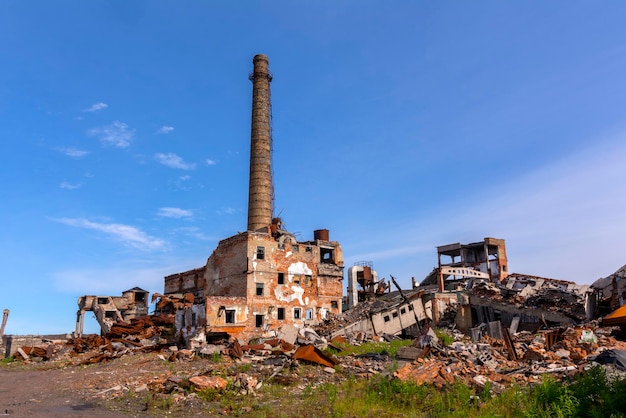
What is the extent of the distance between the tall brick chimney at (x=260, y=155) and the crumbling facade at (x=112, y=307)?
36.7 ft

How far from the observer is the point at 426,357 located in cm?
1731

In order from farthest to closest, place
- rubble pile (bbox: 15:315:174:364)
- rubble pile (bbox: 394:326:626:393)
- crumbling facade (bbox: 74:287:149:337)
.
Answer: crumbling facade (bbox: 74:287:149:337) < rubble pile (bbox: 15:315:174:364) < rubble pile (bbox: 394:326:626:393)

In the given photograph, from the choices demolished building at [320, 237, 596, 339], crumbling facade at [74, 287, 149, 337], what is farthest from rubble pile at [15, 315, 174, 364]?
demolished building at [320, 237, 596, 339]

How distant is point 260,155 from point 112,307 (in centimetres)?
1693

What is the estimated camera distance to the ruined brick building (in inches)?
1192

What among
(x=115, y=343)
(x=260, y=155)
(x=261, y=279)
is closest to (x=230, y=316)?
(x=261, y=279)

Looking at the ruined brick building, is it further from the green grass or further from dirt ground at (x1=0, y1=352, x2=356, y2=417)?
the green grass

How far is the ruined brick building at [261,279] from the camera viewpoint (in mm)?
30266

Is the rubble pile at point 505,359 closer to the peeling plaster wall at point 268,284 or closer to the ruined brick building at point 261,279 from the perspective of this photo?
the ruined brick building at point 261,279

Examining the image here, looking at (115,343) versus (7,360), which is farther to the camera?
(7,360)

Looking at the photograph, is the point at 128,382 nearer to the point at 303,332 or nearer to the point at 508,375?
the point at 303,332

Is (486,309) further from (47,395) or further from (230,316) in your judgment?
(47,395)

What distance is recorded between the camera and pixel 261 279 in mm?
33531

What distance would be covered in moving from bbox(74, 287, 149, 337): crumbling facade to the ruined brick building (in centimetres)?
297
